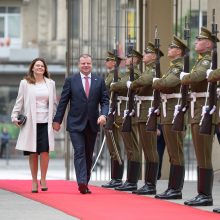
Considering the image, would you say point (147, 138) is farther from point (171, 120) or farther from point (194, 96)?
point (194, 96)

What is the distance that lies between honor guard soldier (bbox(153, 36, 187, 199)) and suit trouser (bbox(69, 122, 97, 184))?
1004 millimetres

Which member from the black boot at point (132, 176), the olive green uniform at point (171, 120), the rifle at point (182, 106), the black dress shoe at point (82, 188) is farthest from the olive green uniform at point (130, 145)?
the rifle at point (182, 106)

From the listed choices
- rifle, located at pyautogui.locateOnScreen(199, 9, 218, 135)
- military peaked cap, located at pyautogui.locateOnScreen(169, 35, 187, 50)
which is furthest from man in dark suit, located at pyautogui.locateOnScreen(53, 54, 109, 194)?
rifle, located at pyautogui.locateOnScreen(199, 9, 218, 135)

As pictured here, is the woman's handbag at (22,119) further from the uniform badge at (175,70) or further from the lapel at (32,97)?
the uniform badge at (175,70)

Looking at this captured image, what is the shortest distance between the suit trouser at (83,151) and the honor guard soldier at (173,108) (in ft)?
3.29

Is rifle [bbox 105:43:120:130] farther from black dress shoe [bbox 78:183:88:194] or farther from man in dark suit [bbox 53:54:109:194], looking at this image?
black dress shoe [bbox 78:183:88:194]

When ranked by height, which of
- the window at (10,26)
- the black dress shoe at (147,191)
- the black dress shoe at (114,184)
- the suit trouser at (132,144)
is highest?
the window at (10,26)

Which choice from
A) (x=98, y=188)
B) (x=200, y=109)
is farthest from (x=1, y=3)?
(x=200, y=109)

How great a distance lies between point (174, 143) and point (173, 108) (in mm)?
419

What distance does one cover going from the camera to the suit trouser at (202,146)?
44.2 ft

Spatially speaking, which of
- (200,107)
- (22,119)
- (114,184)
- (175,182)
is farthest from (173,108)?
(114,184)

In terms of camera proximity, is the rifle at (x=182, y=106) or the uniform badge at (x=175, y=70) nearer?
the rifle at (x=182, y=106)

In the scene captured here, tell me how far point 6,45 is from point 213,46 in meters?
35.0

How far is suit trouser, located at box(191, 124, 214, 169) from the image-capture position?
13.5m
